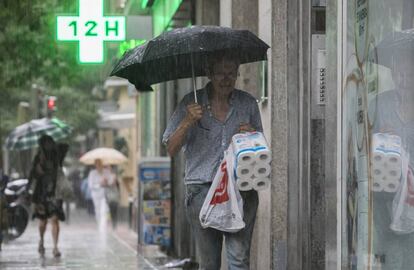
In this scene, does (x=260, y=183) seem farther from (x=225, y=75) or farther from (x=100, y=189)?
(x=100, y=189)

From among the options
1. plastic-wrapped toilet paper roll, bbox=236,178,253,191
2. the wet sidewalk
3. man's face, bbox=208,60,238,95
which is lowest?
the wet sidewalk

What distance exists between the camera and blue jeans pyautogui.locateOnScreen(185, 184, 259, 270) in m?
6.80

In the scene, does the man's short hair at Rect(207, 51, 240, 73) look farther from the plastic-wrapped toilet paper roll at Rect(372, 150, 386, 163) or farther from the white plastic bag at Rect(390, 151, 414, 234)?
the white plastic bag at Rect(390, 151, 414, 234)

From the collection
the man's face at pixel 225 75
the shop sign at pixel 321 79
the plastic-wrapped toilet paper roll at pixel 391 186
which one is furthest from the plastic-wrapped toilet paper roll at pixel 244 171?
the shop sign at pixel 321 79

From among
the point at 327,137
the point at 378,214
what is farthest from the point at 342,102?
the point at 378,214

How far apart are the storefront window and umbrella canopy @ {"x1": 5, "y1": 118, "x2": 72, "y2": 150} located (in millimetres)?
14737

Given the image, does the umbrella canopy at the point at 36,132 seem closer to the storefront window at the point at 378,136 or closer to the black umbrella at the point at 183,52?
the black umbrella at the point at 183,52

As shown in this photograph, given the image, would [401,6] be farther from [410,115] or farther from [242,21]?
[242,21]

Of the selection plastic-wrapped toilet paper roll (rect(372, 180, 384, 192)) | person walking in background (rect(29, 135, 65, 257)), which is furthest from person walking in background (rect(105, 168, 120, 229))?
plastic-wrapped toilet paper roll (rect(372, 180, 384, 192))

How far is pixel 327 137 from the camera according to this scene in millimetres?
7355

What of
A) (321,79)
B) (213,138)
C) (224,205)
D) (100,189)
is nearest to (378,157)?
(224,205)

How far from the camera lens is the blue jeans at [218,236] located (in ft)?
22.3

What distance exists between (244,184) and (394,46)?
1.38 metres

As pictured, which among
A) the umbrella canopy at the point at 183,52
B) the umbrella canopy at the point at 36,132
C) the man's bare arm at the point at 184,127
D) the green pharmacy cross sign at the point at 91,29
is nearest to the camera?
the man's bare arm at the point at 184,127
